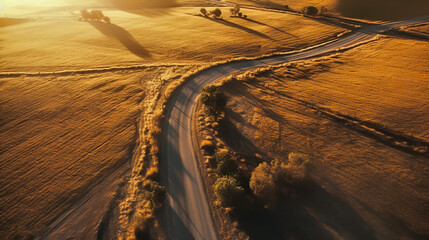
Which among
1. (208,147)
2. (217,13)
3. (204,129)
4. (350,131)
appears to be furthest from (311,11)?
(208,147)

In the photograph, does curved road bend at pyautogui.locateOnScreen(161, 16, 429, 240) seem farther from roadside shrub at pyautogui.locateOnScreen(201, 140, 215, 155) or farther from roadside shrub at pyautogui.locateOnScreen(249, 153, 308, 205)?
roadside shrub at pyautogui.locateOnScreen(249, 153, 308, 205)

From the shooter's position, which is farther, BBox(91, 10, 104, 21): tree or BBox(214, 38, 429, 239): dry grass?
BBox(91, 10, 104, 21): tree

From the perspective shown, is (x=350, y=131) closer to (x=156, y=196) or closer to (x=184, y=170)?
(x=184, y=170)

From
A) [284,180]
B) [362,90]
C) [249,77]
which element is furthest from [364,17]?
[284,180]

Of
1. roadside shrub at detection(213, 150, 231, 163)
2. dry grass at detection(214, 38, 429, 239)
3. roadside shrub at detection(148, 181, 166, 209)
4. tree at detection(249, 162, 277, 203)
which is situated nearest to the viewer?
dry grass at detection(214, 38, 429, 239)

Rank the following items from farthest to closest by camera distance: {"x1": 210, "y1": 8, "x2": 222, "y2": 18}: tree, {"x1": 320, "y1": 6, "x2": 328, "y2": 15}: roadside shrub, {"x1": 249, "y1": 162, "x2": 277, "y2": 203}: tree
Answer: {"x1": 210, "y1": 8, "x2": 222, "y2": 18}: tree, {"x1": 320, "y1": 6, "x2": 328, "y2": 15}: roadside shrub, {"x1": 249, "y1": 162, "x2": 277, "y2": 203}: tree

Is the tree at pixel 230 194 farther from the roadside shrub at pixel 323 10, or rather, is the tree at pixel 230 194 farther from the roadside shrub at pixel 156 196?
the roadside shrub at pixel 323 10

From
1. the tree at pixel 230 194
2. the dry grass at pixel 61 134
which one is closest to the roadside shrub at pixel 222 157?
the tree at pixel 230 194

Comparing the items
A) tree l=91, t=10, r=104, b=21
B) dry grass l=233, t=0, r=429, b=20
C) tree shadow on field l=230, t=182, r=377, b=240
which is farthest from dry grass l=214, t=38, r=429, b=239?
tree l=91, t=10, r=104, b=21
